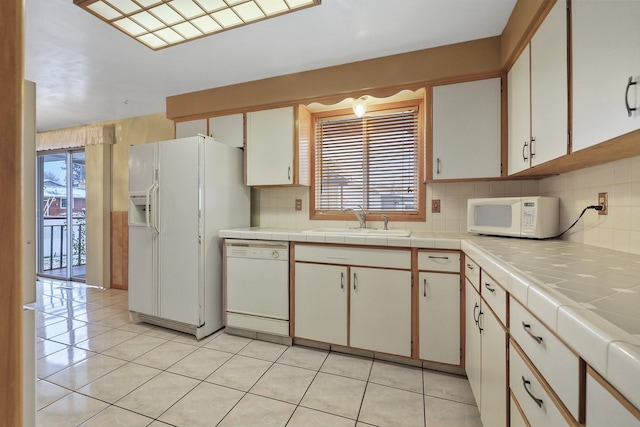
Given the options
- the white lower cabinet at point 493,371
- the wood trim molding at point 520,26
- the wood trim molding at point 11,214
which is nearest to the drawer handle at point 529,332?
the white lower cabinet at point 493,371

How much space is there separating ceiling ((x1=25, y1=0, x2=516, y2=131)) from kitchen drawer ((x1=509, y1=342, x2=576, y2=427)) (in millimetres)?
1995

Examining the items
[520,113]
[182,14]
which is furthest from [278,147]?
[520,113]

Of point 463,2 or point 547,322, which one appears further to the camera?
point 463,2

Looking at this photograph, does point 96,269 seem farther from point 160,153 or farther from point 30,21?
point 30,21

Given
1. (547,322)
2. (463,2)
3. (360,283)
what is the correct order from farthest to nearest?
(360,283), (463,2), (547,322)

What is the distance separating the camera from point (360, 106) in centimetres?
263

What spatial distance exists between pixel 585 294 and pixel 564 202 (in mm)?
1433

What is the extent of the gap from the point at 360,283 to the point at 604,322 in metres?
1.64

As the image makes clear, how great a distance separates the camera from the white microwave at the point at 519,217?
177cm

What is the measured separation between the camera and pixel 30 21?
1976 millimetres

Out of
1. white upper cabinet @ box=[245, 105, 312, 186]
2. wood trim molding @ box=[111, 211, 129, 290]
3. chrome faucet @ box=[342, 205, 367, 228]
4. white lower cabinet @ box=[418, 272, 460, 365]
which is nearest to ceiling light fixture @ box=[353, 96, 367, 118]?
white upper cabinet @ box=[245, 105, 312, 186]

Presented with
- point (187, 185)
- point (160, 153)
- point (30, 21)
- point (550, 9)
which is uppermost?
point (30, 21)

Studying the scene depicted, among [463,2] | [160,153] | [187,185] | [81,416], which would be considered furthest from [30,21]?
[463,2]

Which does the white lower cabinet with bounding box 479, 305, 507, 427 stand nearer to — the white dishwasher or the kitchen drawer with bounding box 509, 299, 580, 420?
the kitchen drawer with bounding box 509, 299, 580, 420
